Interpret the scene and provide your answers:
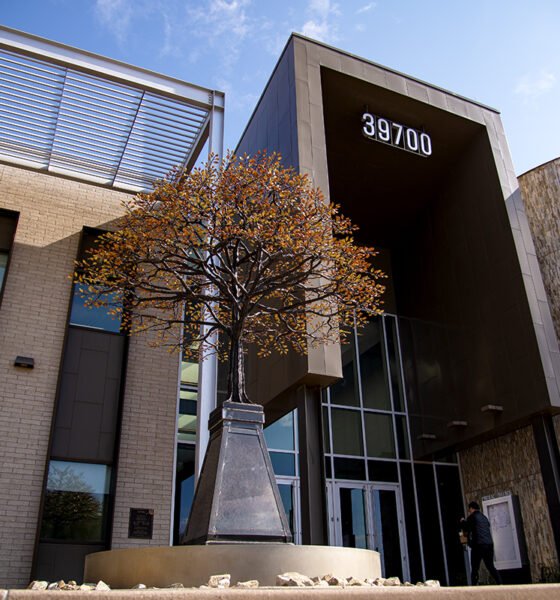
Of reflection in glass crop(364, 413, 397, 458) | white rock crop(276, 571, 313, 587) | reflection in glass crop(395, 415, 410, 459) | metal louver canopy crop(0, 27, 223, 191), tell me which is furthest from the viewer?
reflection in glass crop(395, 415, 410, 459)

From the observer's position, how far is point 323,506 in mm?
9758

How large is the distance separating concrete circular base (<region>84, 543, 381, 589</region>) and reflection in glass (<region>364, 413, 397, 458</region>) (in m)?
11.8

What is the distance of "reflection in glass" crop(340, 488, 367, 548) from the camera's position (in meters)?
15.4

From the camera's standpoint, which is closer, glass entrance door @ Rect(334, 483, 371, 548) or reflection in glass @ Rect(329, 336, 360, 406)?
glass entrance door @ Rect(334, 483, 371, 548)

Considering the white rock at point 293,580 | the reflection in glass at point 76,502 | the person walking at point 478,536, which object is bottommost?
the white rock at point 293,580

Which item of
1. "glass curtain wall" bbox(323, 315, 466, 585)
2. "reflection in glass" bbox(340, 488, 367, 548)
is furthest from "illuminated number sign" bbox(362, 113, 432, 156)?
"reflection in glass" bbox(340, 488, 367, 548)

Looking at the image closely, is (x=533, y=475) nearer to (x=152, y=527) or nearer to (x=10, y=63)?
(x=152, y=527)

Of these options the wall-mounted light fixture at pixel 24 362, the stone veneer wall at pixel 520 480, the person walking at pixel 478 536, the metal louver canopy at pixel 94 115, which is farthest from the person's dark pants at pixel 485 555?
the metal louver canopy at pixel 94 115

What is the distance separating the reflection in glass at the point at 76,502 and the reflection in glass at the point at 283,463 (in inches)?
227

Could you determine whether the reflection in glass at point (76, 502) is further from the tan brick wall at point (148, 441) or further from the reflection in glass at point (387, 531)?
the reflection in glass at point (387, 531)

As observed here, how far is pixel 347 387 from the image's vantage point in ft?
58.2

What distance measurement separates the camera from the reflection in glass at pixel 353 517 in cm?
1542

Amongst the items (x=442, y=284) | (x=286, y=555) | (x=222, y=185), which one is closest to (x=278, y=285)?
(x=222, y=185)

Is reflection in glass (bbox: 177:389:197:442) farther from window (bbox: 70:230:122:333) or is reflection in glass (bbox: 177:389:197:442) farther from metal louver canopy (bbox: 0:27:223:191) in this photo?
metal louver canopy (bbox: 0:27:223:191)
